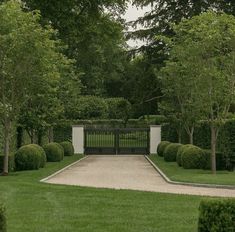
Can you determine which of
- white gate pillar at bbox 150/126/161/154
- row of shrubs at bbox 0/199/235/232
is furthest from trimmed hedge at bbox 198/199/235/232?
white gate pillar at bbox 150/126/161/154

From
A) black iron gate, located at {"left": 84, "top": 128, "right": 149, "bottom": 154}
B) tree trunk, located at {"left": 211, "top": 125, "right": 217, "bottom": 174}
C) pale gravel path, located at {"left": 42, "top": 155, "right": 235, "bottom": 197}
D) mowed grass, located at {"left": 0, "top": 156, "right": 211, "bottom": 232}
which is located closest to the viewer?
mowed grass, located at {"left": 0, "top": 156, "right": 211, "bottom": 232}

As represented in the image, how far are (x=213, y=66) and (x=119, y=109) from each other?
33.5 m

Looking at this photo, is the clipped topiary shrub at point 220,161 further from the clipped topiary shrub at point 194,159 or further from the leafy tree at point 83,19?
the leafy tree at point 83,19

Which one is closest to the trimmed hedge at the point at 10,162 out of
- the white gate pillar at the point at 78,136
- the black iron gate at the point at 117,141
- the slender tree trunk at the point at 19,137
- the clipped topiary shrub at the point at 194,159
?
the slender tree trunk at the point at 19,137

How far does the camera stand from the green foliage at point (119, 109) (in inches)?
1955

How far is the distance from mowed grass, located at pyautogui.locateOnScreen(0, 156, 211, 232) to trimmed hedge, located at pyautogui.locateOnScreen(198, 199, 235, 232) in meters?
1.67

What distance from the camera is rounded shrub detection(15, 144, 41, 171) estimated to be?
23.3 metres

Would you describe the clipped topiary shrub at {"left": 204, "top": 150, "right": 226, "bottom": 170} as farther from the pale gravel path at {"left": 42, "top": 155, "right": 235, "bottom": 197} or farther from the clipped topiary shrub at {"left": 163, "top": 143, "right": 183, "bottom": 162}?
the clipped topiary shrub at {"left": 163, "top": 143, "right": 183, "bottom": 162}

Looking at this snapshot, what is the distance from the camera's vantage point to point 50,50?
826 inches

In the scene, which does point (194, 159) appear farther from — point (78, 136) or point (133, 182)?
point (78, 136)

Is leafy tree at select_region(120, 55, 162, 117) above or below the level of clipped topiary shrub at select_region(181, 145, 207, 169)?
above

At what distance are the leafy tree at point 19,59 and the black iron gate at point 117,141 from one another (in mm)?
18994

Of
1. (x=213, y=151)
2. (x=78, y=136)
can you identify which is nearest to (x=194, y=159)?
(x=213, y=151)

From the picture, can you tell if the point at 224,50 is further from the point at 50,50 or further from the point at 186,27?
the point at 50,50
